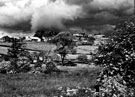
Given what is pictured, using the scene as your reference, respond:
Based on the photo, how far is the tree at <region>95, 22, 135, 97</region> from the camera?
873 centimetres

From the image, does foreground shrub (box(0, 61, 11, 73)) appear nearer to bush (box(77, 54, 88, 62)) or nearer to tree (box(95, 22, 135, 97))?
tree (box(95, 22, 135, 97))

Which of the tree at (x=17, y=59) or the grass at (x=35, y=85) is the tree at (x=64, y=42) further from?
the grass at (x=35, y=85)

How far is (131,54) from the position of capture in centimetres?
871

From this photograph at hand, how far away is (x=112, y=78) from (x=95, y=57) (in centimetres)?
189

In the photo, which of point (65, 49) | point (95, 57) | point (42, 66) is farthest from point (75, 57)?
point (95, 57)

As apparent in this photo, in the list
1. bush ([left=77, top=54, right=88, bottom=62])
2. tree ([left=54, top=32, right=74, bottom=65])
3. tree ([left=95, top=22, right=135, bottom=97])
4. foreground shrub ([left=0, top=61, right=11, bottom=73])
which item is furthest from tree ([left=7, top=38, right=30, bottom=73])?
tree ([left=95, top=22, right=135, bottom=97])

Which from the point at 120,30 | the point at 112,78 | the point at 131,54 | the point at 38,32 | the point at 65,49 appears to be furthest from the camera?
the point at 38,32

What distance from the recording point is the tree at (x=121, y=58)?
873 cm

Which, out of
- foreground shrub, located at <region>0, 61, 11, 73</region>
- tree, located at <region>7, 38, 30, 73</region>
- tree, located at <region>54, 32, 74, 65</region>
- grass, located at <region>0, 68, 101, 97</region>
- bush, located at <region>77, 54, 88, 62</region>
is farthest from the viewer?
tree, located at <region>54, 32, 74, 65</region>

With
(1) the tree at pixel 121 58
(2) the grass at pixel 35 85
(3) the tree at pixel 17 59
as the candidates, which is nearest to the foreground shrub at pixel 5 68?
(3) the tree at pixel 17 59

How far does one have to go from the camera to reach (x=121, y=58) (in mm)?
8898

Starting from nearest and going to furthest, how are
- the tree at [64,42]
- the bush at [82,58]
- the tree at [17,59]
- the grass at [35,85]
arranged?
the grass at [35,85], the tree at [17,59], the bush at [82,58], the tree at [64,42]

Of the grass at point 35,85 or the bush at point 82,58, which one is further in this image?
the bush at point 82,58

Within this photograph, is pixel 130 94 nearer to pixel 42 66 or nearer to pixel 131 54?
pixel 131 54
